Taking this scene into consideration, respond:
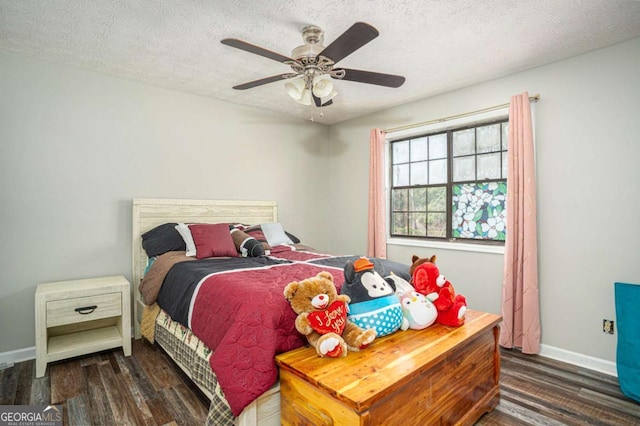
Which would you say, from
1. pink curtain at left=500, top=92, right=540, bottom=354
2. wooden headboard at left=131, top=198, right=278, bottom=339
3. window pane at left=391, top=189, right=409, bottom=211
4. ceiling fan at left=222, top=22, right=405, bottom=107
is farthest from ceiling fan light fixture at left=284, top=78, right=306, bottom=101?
window pane at left=391, top=189, right=409, bottom=211

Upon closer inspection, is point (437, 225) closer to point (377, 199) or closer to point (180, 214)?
point (377, 199)

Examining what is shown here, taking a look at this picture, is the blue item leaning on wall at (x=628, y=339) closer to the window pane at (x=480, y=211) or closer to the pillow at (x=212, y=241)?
the window pane at (x=480, y=211)

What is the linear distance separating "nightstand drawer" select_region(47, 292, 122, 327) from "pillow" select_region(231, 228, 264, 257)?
104cm

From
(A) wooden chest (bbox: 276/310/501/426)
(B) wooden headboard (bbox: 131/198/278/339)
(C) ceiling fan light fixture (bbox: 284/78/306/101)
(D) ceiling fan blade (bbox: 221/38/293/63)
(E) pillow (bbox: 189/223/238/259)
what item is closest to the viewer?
(A) wooden chest (bbox: 276/310/501/426)

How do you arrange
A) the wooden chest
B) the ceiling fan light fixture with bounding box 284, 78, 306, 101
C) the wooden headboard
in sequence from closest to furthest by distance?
the wooden chest → the ceiling fan light fixture with bounding box 284, 78, 306, 101 → the wooden headboard

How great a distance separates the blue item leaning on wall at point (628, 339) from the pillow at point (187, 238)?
3.30 m

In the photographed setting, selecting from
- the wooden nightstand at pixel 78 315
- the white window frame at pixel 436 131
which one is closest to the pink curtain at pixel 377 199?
the white window frame at pixel 436 131

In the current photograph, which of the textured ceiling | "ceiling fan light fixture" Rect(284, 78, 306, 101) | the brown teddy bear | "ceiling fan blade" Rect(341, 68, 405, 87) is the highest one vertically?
the textured ceiling

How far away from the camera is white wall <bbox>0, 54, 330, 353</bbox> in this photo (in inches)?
104

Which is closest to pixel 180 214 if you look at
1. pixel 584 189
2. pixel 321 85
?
pixel 321 85

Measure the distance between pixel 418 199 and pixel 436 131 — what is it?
798 mm

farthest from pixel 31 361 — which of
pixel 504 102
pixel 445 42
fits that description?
pixel 504 102

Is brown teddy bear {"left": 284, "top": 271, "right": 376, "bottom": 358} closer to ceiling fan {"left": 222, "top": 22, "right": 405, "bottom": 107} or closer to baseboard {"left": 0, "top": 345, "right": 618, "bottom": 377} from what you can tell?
ceiling fan {"left": 222, "top": 22, "right": 405, "bottom": 107}

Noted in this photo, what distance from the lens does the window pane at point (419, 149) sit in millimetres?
3840
